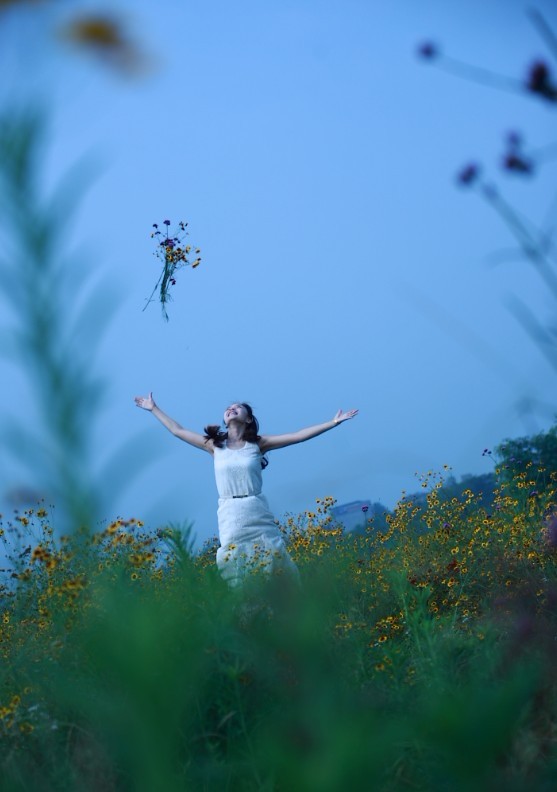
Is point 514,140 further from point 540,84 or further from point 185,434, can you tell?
point 185,434

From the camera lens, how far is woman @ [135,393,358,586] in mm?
7508

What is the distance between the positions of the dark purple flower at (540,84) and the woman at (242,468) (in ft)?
20.3

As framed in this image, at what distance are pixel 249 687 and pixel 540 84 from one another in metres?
2.45

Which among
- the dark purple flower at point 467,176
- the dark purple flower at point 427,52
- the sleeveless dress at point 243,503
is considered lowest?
the dark purple flower at point 467,176

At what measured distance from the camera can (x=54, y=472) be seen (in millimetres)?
950

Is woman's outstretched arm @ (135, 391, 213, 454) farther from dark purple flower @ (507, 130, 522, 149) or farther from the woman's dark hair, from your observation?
dark purple flower @ (507, 130, 522, 149)

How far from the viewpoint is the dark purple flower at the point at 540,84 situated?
3.69ft

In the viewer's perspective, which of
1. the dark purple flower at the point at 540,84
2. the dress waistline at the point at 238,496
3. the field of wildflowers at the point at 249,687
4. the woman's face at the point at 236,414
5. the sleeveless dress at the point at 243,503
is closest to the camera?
the dark purple flower at the point at 540,84

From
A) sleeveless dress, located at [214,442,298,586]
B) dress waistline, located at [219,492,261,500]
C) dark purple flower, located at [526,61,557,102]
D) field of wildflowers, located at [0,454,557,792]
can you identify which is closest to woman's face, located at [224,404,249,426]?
sleeveless dress, located at [214,442,298,586]

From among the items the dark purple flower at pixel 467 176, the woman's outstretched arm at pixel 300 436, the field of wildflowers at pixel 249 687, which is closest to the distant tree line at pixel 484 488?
the woman's outstretched arm at pixel 300 436

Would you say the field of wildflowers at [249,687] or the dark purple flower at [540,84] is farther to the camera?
the field of wildflowers at [249,687]

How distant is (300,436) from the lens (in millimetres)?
7887

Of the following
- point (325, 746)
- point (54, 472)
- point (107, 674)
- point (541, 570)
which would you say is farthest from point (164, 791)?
point (541, 570)

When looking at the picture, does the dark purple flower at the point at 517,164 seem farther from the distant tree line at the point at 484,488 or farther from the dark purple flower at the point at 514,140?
the distant tree line at the point at 484,488
